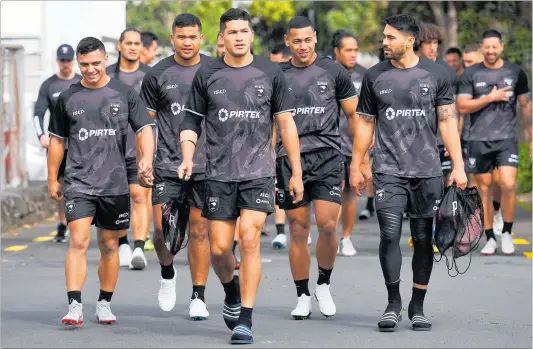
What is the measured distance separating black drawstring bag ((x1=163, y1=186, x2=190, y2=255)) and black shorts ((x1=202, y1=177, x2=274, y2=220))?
0.64m

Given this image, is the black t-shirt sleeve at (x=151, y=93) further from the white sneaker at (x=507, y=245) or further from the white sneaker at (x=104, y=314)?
the white sneaker at (x=507, y=245)

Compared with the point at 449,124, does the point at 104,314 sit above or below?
below

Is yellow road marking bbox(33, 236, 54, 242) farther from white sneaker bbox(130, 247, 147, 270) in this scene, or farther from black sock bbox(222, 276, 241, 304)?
black sock bbox(222, 276, 241, 304)

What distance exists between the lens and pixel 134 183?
43.6 feet

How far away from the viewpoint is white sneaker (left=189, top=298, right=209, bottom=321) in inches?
391

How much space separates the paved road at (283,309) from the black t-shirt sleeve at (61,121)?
1336 millimetres

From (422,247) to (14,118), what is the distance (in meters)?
11.2

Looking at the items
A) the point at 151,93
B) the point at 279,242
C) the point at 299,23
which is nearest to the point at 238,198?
the point at 299,23

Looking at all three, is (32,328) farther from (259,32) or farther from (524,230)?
(259,32)

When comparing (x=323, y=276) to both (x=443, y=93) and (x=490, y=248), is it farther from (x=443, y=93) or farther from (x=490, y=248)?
(x=490, y=248)

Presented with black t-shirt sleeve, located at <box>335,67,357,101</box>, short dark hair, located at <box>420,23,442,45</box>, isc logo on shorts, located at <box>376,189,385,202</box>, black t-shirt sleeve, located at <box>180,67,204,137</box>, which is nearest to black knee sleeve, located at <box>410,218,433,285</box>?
isc logo on shorts, located at <box>376,189,385,202</box>

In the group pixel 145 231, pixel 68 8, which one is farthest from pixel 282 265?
pixel 68 8

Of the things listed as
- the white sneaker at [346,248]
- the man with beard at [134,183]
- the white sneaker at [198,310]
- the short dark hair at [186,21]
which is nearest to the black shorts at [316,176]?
the white sneaker at [198,310]

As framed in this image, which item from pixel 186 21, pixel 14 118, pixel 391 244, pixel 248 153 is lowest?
pixel 14 118
